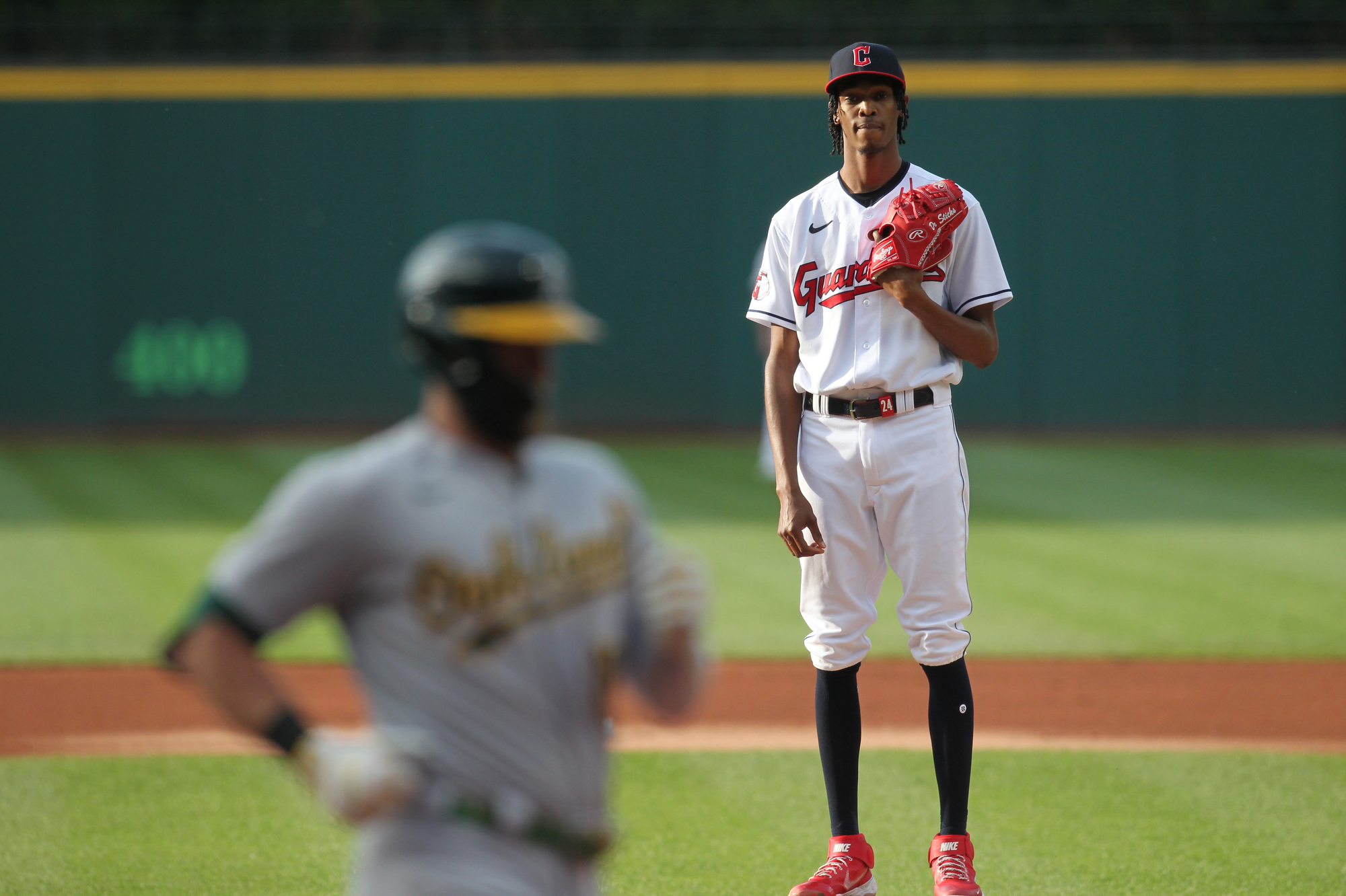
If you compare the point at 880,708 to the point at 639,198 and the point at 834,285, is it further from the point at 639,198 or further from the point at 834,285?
the point at 639,198

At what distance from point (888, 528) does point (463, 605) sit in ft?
7.41

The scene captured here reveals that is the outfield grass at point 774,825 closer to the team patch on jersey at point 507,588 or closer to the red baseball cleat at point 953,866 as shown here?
the red baseball cleat at point 953,866

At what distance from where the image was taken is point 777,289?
4.47 m

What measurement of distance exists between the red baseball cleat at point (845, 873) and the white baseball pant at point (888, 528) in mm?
493

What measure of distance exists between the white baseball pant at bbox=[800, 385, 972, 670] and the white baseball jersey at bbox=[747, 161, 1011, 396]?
11 centimetres

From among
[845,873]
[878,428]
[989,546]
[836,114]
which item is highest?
[836,114]

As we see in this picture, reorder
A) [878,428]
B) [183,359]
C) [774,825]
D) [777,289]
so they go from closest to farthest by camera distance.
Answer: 1. [878,428]
2. [777,289]
3. [774,825]
4. [183,359]

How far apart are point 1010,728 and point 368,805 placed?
506 centimetres

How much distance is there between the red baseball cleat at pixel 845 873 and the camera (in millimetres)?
4164

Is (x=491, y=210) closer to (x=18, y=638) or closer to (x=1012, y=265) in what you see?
(x=1012, y=265)

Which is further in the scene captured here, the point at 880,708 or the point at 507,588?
the point at 880,708

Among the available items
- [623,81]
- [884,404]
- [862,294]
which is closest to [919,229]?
[862,294]

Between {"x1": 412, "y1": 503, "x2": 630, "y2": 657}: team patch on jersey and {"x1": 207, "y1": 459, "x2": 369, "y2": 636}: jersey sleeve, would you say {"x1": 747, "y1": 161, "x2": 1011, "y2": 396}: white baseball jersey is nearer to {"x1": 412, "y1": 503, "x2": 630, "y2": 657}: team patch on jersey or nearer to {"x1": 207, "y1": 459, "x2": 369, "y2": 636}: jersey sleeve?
{"x1": 412, "y1": 503, "x2": 630, "y2": 657}: team patch on jersey

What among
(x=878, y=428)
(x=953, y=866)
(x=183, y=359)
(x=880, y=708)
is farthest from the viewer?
(x=183, y=359)
